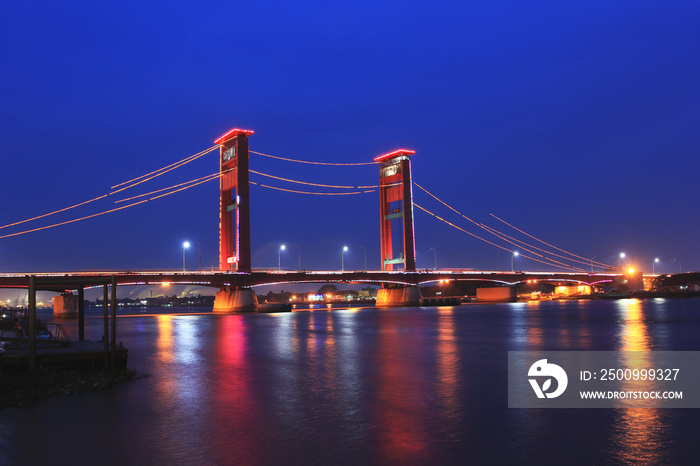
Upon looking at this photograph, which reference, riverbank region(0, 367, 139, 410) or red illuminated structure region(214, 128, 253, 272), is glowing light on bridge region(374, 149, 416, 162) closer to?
red illuminated structure region(214, 128, 253, 272)

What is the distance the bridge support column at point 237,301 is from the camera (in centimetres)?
8362

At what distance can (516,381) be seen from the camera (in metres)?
16.2

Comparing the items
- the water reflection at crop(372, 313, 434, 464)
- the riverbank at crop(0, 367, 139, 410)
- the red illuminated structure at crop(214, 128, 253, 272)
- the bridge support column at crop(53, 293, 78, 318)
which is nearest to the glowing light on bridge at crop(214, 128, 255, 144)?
the red illuminated structure at crop(214, 128, 253, 272)

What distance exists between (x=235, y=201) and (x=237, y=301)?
13.8 m

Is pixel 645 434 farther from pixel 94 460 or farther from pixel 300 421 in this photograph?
pixel 94 460

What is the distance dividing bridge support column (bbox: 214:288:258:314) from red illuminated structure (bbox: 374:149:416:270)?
23.8 metres

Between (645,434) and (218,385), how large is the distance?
36.7 feet

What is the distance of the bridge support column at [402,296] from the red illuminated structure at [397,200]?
464cm

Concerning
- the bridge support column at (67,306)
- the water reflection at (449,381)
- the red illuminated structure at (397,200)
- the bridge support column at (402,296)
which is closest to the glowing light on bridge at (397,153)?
the red illuminated structure at (397,200)

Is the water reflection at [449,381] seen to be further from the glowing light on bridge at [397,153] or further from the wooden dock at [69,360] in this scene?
the glowing light on bridge at [397,153]

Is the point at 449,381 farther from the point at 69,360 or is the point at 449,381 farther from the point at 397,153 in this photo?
the point at 397,153

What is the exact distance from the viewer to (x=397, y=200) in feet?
325

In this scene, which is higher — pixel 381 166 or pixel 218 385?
Answer: pixel 381 166

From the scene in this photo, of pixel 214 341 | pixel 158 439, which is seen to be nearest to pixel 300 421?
pixel 158 439
